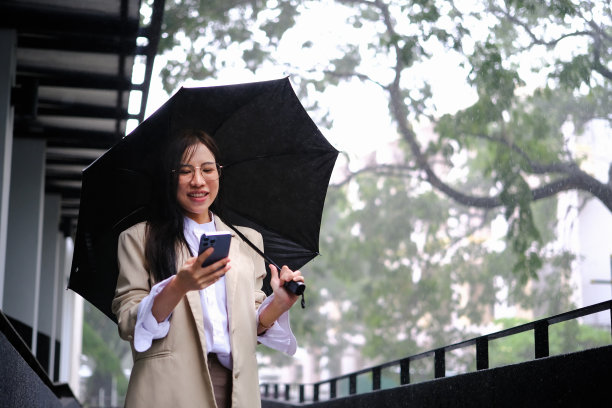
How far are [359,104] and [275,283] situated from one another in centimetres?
2099

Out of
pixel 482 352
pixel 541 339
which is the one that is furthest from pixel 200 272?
pixel 482 352

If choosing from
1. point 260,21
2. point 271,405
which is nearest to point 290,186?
point 271,405

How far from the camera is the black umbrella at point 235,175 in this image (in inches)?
149

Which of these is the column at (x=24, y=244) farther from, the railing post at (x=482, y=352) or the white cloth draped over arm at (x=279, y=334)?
the white cloth draped over arm at (x=279, y=334)

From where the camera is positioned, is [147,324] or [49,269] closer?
[147,324]

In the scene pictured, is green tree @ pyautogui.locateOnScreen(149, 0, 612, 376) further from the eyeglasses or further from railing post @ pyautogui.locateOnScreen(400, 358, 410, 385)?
the eyeglasses

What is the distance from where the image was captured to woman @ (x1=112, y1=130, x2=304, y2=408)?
299 cm

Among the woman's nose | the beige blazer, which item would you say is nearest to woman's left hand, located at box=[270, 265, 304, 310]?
the beige blazer

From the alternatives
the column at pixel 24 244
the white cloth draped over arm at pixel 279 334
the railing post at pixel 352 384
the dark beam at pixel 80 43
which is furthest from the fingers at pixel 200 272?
the column at pixel 24 244

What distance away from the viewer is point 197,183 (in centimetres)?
337

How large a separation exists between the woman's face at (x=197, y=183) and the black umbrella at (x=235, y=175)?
0.22 m

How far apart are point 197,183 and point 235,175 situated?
702mm

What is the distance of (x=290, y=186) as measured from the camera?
428 cm

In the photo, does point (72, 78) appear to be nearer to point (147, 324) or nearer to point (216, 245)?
point (147, 324)
